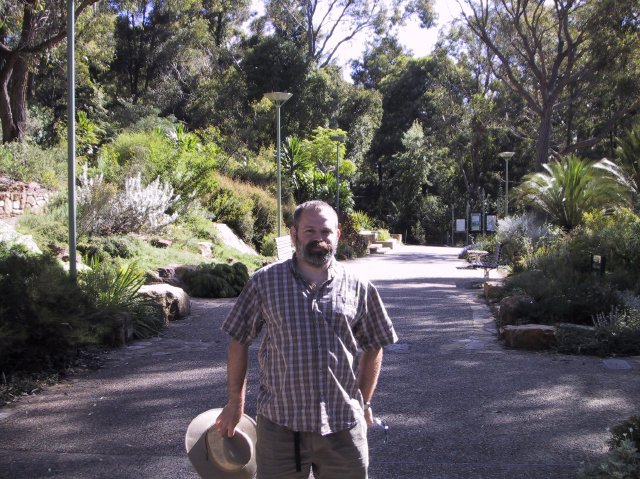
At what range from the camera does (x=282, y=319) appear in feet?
9.46

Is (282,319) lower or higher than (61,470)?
higher

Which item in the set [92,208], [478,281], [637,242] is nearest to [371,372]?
[637,242]

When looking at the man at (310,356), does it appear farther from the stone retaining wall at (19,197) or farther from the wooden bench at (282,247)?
the stone retaining wall at (19,197)

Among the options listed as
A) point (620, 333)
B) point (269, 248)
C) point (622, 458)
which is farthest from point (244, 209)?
point (622, 458)

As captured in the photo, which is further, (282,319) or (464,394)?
(464,394)

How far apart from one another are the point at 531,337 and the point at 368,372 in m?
5.67

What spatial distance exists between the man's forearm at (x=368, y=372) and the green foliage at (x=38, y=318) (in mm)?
4325

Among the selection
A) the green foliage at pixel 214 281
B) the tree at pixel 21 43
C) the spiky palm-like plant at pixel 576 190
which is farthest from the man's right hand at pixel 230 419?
the spiky palm-like plant at pixel 576 190

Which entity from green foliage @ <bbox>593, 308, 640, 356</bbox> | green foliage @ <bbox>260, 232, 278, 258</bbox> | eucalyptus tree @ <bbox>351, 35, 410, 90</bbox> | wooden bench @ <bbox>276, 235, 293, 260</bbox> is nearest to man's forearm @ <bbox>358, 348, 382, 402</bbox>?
green foliage @ <bbox>593, 308, 640, 356</bbox>

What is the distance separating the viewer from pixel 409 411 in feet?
18.7

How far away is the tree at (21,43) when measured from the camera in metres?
17.6

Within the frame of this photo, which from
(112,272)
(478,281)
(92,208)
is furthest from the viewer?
(478,281)

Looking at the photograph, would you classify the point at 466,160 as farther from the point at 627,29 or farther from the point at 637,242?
the point at 637,242

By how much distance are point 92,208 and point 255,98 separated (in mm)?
23818
